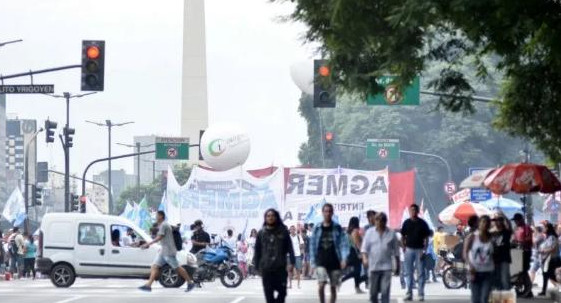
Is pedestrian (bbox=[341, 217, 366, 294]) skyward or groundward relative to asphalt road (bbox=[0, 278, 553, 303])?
skyward

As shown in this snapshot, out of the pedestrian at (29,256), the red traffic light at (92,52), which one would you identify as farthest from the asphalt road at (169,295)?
the pedestrian at (29,256)

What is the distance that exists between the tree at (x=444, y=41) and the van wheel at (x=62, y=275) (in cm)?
1408

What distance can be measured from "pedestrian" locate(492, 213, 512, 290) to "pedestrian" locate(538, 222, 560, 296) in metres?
5.32

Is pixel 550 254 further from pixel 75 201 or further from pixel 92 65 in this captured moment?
pixel 75 201

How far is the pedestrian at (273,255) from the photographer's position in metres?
20.9

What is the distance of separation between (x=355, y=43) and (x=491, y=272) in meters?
3.60

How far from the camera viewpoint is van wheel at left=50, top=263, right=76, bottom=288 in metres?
37.3

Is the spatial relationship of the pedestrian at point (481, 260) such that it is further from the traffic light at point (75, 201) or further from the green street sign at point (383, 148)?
the green street sign at point (383, 148)

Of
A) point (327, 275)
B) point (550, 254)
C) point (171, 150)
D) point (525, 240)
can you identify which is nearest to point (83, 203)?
point (171, 150)

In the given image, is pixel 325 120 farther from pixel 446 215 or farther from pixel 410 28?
pixel 410 28

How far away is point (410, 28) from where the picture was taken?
19516 mm

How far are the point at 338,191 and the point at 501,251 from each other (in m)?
28.6

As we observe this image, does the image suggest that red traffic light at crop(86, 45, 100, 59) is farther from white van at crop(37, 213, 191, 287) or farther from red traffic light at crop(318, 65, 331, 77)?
red traffic light at crop(318, 65, 331, 77)

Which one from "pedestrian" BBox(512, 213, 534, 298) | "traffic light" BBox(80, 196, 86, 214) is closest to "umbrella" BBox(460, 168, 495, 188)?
"pedestrian" BBox(512, 213, 534, 298)
